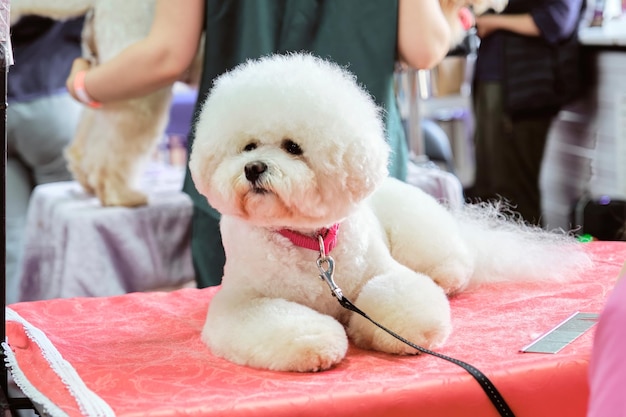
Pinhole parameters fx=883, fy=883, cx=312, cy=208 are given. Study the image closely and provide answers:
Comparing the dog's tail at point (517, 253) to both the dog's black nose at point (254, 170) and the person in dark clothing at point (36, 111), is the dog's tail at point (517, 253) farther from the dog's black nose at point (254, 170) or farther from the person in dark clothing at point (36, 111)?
the person in dark clothing at point (36, 111)

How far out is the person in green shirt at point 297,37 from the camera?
154cm

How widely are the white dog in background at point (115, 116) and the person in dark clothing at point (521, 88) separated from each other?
4.89ft

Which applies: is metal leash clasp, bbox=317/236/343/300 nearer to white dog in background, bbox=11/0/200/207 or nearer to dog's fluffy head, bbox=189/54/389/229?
dog's fluffy head, bbox=189/54/389/229

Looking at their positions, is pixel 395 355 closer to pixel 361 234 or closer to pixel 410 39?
pixel 361 234

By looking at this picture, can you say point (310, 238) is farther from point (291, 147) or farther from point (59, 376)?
point (59, 376)

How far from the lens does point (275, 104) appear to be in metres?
1.04

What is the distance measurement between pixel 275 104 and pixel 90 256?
3.46 ft

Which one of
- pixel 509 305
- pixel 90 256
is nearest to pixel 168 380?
pixel 509 305

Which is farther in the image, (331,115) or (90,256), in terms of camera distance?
(90,256)

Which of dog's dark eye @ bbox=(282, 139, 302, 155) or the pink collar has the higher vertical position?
dog's dark eye @ bbox=(282, 139, 302, 155)

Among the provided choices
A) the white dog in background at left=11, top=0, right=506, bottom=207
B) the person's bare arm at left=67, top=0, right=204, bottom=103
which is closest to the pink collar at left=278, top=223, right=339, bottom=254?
the person's bare arm at left=67, top=0, right=204, bottom=103

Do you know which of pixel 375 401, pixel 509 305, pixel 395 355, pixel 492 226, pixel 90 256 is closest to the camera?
pixel 375 401

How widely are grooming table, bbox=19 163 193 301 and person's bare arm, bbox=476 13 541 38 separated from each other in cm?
161

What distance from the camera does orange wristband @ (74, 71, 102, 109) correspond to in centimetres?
180
